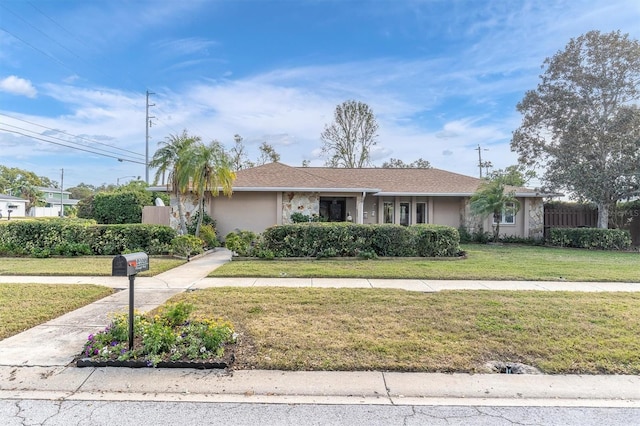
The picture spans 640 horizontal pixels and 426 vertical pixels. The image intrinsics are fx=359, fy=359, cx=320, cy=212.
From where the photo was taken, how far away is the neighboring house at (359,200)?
16.2 meters

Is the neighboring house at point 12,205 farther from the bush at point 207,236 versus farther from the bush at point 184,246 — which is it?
the bush at point 184,246

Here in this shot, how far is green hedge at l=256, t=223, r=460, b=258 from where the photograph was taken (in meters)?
11.5

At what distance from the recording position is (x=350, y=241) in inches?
456

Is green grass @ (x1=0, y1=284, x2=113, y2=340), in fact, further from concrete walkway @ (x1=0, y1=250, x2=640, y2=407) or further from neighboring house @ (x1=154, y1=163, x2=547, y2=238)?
neighboring house @ (x1=154, y1=163, x2=547, y2=238)

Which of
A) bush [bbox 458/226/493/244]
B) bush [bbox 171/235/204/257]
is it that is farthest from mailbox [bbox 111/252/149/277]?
bush [bbox 458/226/493/244]

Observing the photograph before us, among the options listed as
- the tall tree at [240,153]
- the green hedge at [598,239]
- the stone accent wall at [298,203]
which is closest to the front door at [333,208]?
the stone accent wall at [298,203]

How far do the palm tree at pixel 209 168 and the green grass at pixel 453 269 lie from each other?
479 cm

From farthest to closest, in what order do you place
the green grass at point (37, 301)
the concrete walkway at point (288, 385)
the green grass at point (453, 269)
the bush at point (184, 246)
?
the bush at point (184, 246)
the green grass at point (453, 269)
the green grass at point (37, 301)
the concrete walkway at point (288, 385)

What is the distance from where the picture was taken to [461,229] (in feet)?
60.5

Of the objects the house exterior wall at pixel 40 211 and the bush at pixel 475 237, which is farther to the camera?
the house exterior wall at pixel 40 211

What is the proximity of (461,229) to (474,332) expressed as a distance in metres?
14.6

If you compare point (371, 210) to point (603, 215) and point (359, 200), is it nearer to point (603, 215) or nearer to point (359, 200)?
point (359, 200)

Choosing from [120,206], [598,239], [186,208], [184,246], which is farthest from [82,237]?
[598,239]

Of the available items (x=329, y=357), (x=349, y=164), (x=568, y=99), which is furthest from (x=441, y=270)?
(x=349, y=164)
